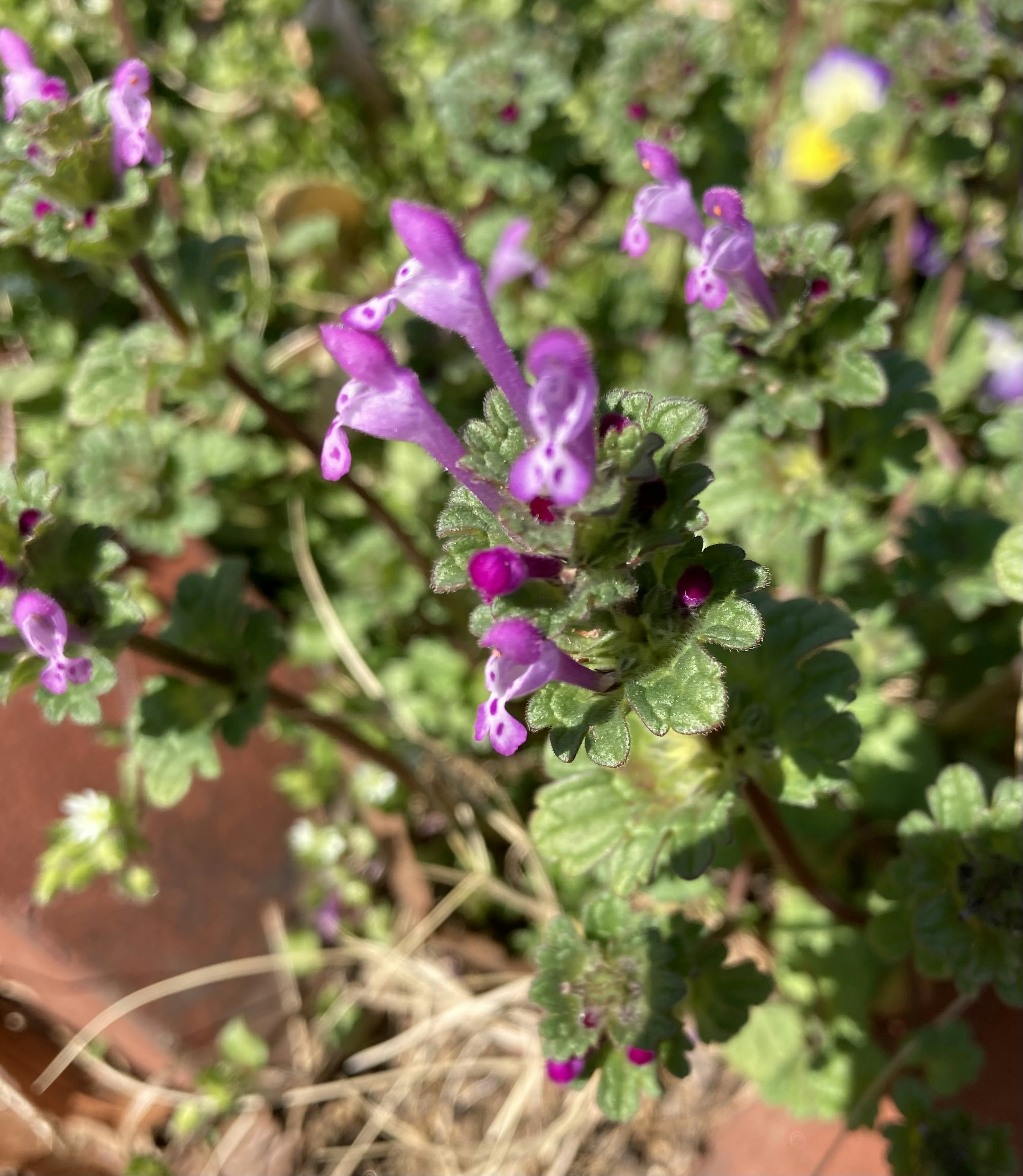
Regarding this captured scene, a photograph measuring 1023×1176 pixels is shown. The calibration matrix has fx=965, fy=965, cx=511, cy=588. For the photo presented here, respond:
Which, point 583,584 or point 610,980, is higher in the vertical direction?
point 583,584

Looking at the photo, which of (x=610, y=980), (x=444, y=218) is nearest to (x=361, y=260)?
(x=444, y=218)

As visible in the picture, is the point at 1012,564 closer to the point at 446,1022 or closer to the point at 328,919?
the point at 446,1022

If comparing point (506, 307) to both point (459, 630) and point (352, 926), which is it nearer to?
point (459, 630)

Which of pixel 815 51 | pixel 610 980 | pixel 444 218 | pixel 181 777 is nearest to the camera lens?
pixel 444 218

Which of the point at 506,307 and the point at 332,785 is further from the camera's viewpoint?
the point at 506,307

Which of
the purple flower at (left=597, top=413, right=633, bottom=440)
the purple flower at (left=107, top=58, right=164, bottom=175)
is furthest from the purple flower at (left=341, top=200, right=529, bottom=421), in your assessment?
the purple flower at (left=107, top=58, right=164, bottom=175)

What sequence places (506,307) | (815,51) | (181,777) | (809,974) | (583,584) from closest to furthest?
(583,584)
(181,777)
(809,974)
(506,307)
(815,51)

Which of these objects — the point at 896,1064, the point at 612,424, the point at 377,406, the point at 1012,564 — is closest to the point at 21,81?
the point at 377,406
